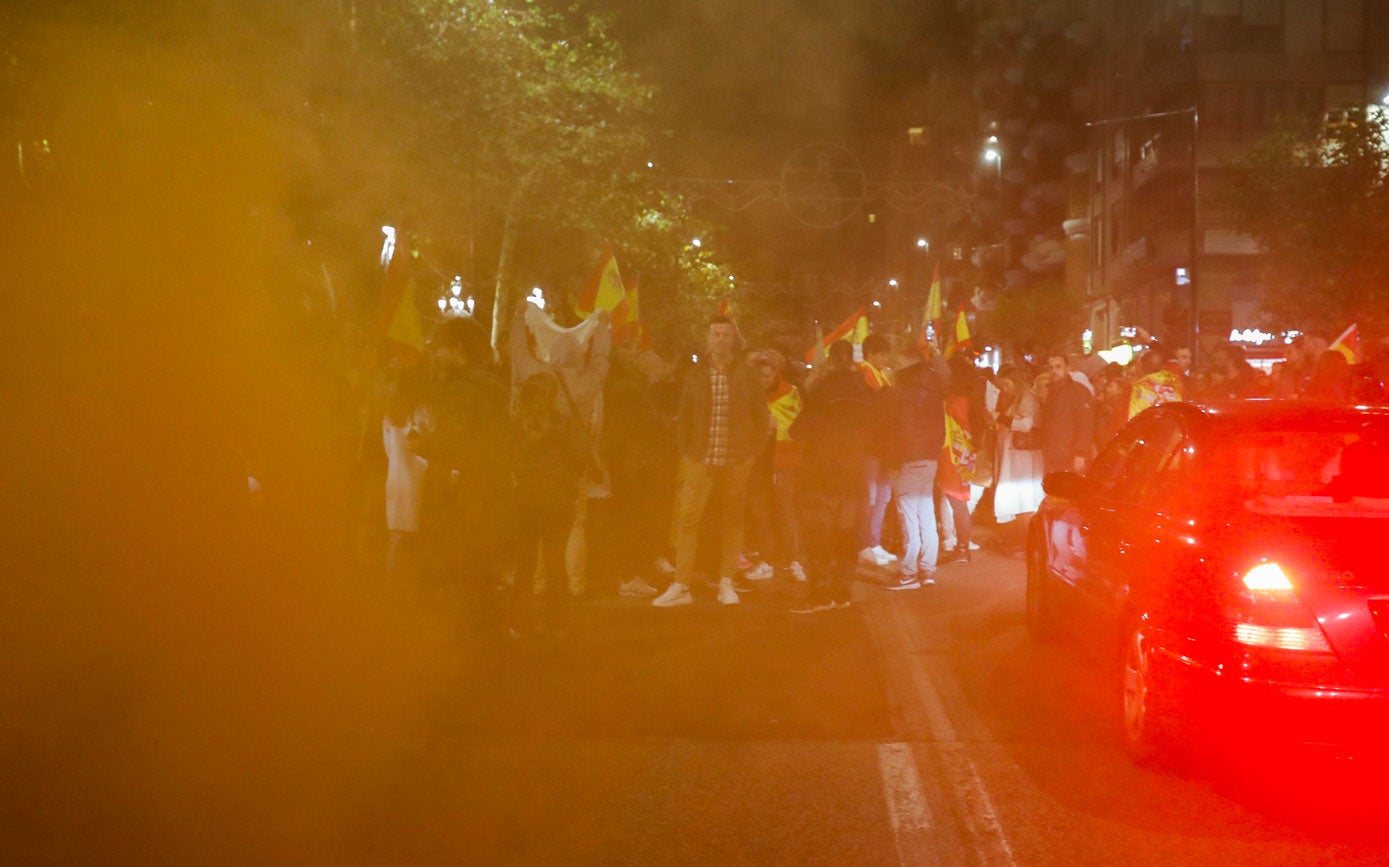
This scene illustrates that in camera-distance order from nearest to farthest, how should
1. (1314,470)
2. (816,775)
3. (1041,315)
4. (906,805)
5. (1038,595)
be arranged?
(906,805), (816,775), (1314,470), (1038,595), (1041,315)

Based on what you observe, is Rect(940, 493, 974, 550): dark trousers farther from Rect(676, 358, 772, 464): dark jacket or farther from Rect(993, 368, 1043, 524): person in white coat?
Rect(676, 358, 772, 464): dark jacket

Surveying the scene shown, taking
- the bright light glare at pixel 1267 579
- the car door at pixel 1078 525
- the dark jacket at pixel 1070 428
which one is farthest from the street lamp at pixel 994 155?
the bright light glare at pixel 1267 579

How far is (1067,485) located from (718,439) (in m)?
3.09

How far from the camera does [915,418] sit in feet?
31.4

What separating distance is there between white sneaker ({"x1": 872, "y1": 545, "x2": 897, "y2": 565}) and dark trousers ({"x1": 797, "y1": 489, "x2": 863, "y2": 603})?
210 cm

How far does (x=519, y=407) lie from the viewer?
303 inches

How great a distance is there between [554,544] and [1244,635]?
420cm

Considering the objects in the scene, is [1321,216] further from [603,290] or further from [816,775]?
[816,775]

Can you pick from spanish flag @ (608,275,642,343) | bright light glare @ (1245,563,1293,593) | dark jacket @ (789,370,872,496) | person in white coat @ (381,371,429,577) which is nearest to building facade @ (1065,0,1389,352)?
spanish flag @ (608,275,642,343)

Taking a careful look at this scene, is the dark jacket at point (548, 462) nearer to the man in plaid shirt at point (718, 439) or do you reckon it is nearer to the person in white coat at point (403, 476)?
the person in white coat at point (403, 476)

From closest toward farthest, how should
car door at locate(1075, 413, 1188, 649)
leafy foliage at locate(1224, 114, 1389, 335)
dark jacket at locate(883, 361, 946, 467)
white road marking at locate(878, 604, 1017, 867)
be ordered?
white road marking at locate(878, 604, 1017, 867) → car door at locate(1075, 413, 1188, 649) → dark jacket at locate(883, 361, 946, 467) → leafy foliage at locate(1224, 114, 1389, 335)

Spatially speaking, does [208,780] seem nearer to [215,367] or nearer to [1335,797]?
[1335,797]

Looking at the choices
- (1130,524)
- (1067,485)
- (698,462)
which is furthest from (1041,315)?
(1130,524)

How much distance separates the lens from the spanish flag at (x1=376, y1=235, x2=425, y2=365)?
27.5ft
